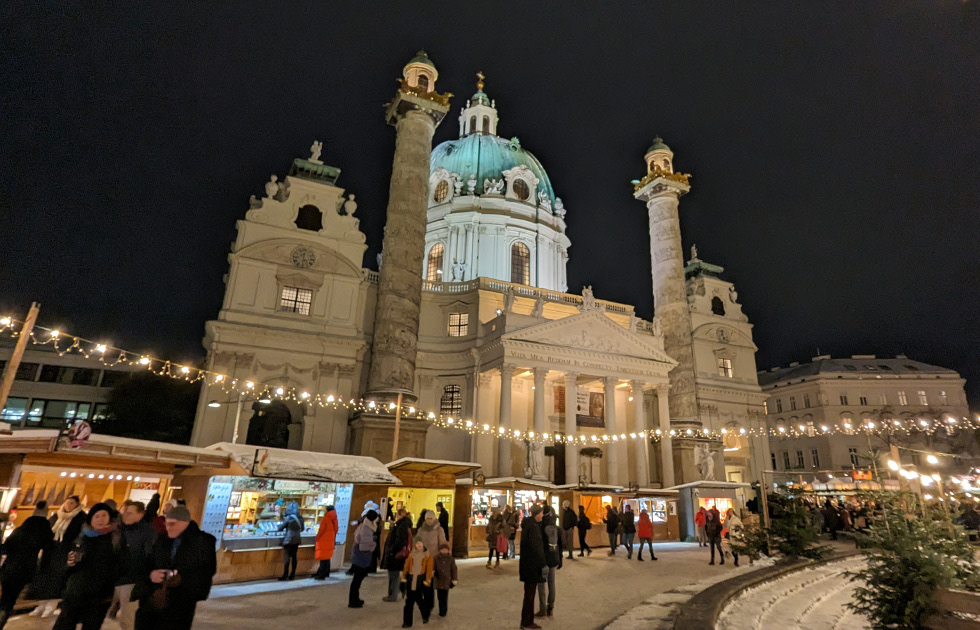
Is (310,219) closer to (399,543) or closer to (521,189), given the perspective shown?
(521,189)

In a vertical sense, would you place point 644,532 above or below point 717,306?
below

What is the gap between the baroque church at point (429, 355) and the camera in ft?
93.2

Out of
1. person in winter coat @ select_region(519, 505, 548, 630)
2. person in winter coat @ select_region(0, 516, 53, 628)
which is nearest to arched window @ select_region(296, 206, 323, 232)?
person in winter coat @ select_region(0, 516, 53, 628)

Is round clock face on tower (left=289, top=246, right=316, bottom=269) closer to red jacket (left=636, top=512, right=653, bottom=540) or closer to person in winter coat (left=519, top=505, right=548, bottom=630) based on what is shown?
red jacket (left=636, top=512, right=653, bottom=540)

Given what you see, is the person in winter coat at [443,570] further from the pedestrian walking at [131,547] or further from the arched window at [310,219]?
the arched window at [310,219]

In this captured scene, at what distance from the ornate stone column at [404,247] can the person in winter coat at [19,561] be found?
65.2 ft

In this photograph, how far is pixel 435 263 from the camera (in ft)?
154

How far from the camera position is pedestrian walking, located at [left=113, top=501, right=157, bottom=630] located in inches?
233

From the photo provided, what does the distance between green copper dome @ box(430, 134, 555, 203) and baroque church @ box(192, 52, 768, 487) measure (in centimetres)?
1462

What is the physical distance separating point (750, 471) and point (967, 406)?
3481 centimetres

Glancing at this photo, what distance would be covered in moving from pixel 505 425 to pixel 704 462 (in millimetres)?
12481

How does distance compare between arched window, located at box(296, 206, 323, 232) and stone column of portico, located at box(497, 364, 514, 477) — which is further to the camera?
arched window, located at box(296, 206, 323, 232)

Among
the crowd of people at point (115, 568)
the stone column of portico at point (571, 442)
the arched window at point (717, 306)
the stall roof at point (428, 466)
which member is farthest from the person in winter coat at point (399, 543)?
the arched window at point (717, 306)

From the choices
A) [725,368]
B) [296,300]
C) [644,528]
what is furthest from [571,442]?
[725,368]
